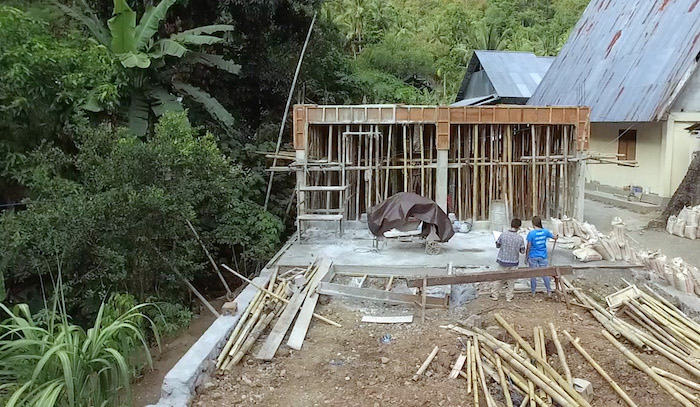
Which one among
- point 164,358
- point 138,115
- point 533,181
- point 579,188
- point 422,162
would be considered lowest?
point 164,358

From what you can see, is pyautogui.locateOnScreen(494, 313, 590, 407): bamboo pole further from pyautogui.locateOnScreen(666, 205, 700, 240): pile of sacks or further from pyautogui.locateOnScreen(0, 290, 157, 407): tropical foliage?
pyautogui.locateOnScreen(666, 205, 700, 240): pile of sacks

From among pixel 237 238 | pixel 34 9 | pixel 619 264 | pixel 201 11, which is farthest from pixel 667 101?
pixel 34 9

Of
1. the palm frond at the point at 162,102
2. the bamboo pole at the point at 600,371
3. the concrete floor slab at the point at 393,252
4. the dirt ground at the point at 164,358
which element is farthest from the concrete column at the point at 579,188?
the palm frond at the point at 162,102

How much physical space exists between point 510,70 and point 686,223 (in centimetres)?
1886

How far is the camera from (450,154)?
15.6 meters

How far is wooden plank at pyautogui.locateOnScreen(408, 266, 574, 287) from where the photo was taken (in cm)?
904

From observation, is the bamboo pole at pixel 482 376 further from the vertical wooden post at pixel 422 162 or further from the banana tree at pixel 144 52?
the banana tree at pixel 144 52

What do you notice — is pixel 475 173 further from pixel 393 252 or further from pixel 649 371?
pixel 649 371

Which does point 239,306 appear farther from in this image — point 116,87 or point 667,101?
point 667,101

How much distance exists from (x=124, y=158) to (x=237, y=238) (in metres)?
4.12

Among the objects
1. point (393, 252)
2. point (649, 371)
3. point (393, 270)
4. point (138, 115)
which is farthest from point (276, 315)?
point (138, 115)

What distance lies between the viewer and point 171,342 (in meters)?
11.1

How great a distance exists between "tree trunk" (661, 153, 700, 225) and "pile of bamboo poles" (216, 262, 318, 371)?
1122cm

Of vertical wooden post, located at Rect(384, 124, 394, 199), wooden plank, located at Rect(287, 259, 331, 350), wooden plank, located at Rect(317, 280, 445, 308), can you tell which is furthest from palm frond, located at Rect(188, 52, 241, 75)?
wooden plank, located at Rect(317, 280, 445, 308)
